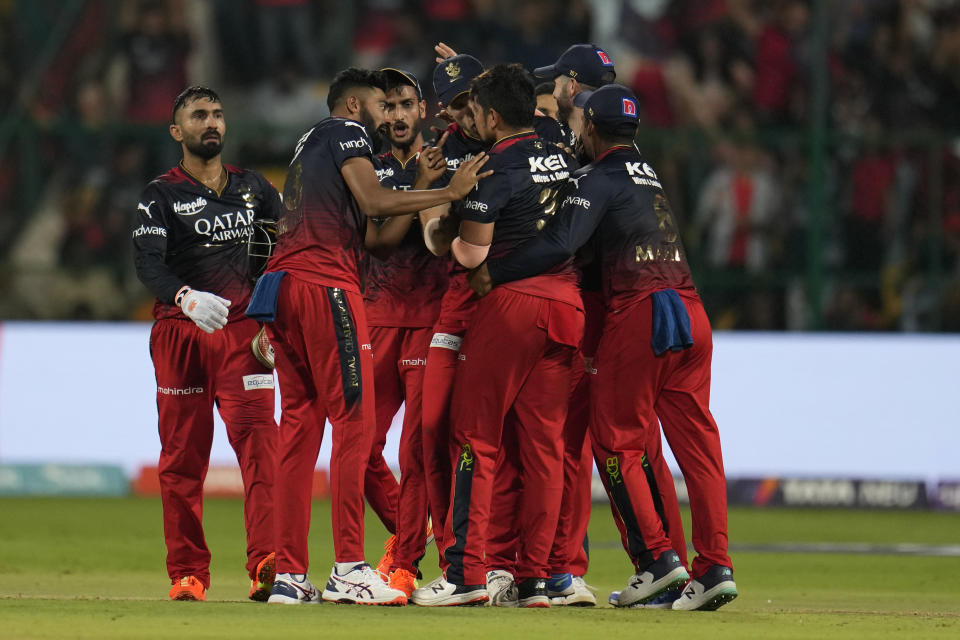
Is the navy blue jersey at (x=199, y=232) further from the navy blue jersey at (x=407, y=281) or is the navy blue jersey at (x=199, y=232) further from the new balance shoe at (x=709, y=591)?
the new balance shoe at (x=709, y=591)

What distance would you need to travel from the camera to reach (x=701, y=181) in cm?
1600

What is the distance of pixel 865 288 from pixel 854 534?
388cm

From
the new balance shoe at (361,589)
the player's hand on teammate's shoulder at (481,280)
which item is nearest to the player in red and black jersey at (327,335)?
the new balance shoe at (361,589)

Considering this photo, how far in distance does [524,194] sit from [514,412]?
110cm

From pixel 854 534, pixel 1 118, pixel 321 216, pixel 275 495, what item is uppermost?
pixel 1 118

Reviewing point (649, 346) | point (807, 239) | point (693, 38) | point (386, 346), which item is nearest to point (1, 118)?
point (693, 38)

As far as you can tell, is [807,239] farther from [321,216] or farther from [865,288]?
[321,216]

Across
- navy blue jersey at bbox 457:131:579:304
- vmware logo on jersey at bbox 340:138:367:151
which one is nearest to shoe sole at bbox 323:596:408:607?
navy blue jersey at bbox 457:131:579:304

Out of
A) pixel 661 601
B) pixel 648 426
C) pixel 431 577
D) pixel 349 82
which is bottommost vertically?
pixel 431 577

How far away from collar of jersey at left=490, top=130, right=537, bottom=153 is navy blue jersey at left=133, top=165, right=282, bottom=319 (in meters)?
1.81

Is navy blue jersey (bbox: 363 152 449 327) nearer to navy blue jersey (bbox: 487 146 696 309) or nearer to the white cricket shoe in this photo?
navy blue jersey (bbox: 487 146 696 309)

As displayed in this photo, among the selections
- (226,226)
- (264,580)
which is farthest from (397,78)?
(264,580)

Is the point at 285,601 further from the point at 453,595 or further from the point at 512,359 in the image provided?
the point at 512,359

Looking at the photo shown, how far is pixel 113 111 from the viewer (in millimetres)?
17578
